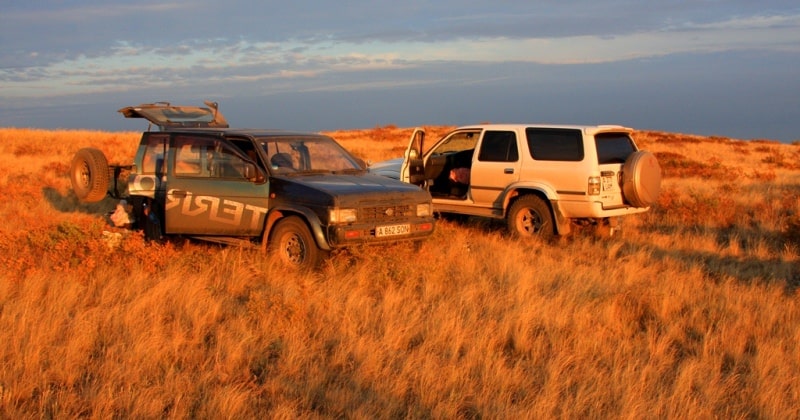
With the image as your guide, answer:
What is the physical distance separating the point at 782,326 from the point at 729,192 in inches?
382

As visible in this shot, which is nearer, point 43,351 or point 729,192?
point 43,351

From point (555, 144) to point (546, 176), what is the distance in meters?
0.48

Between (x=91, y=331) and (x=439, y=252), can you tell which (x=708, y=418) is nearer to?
(x=91, y=331)

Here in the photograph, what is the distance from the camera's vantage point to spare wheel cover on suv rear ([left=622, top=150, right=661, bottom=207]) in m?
10.6

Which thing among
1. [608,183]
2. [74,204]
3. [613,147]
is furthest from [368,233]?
[74,204]

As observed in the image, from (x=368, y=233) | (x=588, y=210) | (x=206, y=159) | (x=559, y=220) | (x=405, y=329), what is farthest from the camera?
(x=559, y=220)

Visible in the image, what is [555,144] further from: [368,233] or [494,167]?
[368,233]

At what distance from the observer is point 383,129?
44469 mm

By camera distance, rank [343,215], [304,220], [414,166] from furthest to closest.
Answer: [414,166] → [304,220] → [343,215]

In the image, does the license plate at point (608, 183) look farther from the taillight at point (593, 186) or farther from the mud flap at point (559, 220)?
the mud flap at point (559, 220)

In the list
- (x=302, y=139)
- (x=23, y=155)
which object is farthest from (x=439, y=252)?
(x=23, y=155)

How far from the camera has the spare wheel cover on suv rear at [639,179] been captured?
34.8 ft

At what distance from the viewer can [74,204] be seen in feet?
47.6

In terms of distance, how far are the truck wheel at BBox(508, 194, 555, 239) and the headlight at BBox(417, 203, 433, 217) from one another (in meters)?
2.31
